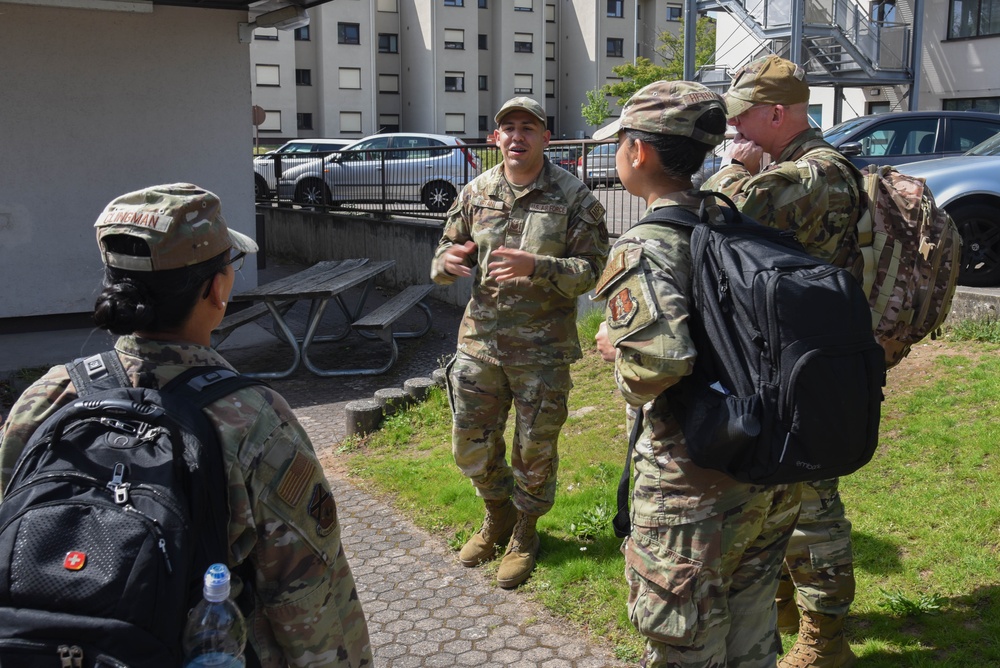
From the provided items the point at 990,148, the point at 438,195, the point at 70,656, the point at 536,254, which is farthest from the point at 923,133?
the point at 70,656

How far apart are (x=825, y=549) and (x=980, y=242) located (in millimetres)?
6054

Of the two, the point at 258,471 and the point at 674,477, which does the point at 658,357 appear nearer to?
the point at 674,477

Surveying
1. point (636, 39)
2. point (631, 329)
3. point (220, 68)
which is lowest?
point (631, 329)

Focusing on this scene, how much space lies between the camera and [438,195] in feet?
43.8

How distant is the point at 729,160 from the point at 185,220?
2.18m

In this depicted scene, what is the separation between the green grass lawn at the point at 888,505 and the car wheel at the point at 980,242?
5.35ft

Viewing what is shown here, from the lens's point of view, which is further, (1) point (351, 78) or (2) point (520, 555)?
(1) point (351, 78)

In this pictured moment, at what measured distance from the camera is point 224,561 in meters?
1.73

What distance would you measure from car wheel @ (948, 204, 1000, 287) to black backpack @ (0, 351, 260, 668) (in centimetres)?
798

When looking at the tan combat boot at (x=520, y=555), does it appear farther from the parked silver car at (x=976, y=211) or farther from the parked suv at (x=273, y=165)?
the parked suv at (x=273, y=165)

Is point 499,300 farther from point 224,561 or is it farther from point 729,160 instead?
point 224,561

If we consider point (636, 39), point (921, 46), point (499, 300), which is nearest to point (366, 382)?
point (499, 300)

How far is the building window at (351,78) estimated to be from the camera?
4919 centimetres

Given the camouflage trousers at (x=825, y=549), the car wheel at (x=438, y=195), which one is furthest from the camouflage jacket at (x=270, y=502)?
the car wheel at (x=438, y=195)
